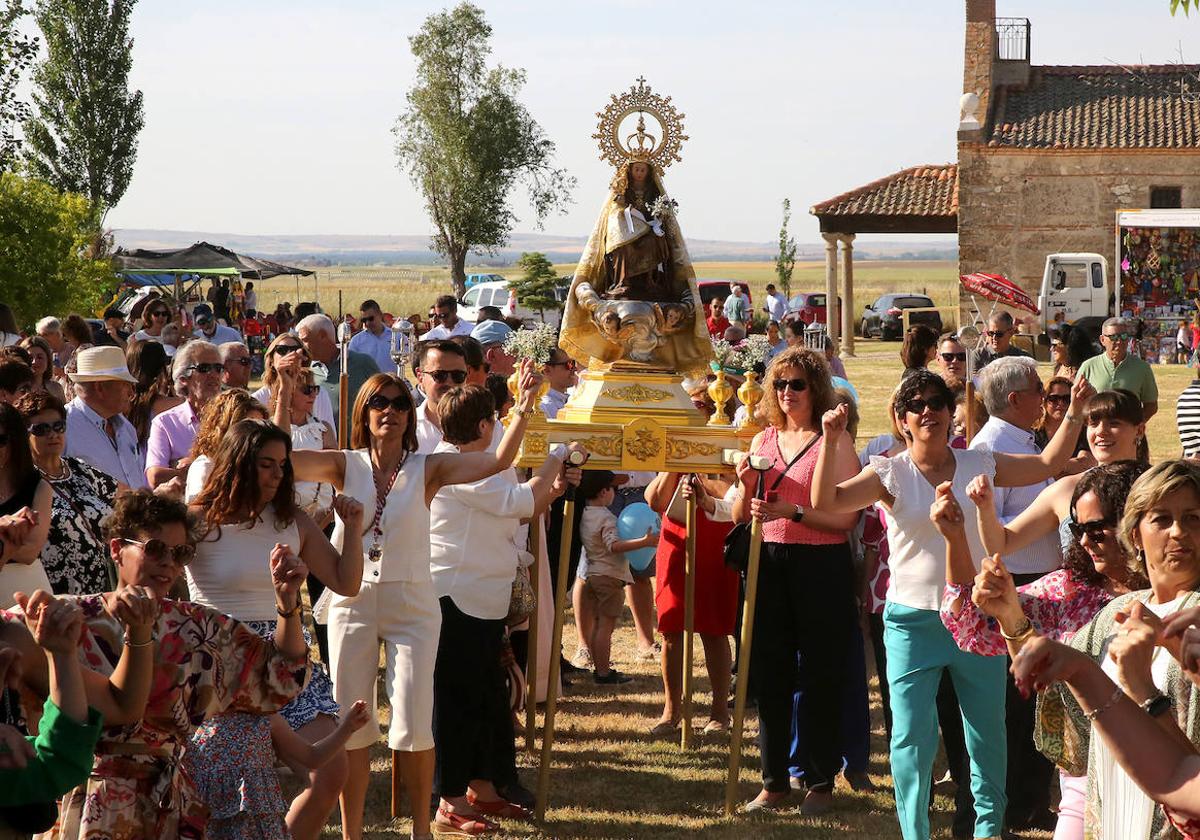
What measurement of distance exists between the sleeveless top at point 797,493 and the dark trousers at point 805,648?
0.14 ft

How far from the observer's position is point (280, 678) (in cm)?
471

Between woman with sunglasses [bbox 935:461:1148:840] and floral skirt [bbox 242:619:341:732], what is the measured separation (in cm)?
202

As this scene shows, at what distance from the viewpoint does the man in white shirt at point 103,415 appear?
7801 millimetres

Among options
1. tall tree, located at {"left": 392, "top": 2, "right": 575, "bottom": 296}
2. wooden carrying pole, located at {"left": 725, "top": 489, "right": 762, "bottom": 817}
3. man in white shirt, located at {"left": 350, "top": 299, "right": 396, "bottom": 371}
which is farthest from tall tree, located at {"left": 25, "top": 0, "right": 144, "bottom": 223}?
wooden carrying pole, located at {"left": 725, "top": 489, "right": 762, "bottom": 817}

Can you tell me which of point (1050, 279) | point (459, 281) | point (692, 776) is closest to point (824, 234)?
point (1050, 279)

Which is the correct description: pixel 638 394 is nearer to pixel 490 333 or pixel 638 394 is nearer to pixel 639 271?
pixel 639 271

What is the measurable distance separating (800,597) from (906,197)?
33.7 meters

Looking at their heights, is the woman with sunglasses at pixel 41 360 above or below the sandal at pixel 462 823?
above

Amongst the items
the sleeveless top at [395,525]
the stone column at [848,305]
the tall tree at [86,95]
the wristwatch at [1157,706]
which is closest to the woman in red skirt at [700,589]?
the sleeveless top at [395,525]

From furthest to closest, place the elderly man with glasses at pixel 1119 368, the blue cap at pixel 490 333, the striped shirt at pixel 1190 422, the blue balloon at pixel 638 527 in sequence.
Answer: the elderly man with glasses at pixel 1119 368, the blue cap at pixel 490 333, the blue balloon at pixel 638 527, the striped shirt at pixel 1190 422

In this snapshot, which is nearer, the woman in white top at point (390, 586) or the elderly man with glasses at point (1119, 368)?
the woman in white top at point (390, 586)

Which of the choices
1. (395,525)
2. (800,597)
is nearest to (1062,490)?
(800,597)

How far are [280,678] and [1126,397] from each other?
3.47 meters

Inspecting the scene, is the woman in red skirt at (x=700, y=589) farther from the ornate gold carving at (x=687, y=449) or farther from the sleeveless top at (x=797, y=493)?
the sleeveless top at (x=797, y=493)
